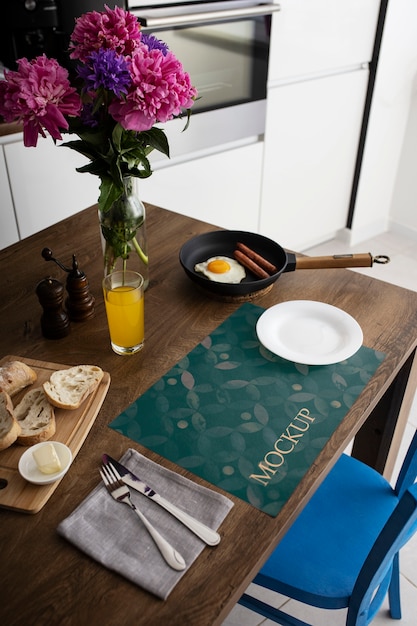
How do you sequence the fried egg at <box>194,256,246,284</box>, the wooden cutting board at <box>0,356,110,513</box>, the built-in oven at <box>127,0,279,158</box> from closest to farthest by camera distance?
the wooden cutting board at <box>0,356,110,513</box>
the fried egg at <box>194,256,246,284</box>
the built-in oven at <box>127,0,279,158</box>

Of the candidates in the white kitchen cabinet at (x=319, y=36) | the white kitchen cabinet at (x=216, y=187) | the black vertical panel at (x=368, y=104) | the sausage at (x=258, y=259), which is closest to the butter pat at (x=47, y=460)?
the sausage at (x=258, y=259)

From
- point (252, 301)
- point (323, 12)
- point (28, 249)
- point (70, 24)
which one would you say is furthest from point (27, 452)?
point (323, 12)

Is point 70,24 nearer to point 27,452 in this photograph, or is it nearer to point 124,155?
point 124,155

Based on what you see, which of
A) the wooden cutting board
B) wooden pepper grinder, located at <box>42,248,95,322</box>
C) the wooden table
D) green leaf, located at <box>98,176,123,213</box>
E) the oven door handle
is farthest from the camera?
the oven door handle

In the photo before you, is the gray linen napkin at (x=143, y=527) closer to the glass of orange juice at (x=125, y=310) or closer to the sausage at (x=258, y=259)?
the glass of orange juice at (x=125, y=310)

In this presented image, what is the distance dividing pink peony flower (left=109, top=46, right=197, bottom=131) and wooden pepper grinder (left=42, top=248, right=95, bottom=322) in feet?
1.13

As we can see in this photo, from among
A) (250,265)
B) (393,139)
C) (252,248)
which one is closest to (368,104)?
(393,139)

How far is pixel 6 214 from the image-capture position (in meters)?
2.05

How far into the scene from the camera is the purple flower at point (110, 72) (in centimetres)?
98

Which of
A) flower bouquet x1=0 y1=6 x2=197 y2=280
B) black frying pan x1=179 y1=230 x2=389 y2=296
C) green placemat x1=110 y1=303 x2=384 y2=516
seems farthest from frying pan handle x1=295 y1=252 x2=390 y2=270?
flower bouquet x1=0 y1=6 x2=197 y2=280

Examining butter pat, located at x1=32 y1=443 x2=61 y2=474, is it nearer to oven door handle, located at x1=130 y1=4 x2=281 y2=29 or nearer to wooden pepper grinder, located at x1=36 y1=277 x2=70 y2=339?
wooden pepper grinder, located at x1=36 y1=277 x2=70 y2=339

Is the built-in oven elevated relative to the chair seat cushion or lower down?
elevated

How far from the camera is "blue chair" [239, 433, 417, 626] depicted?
1137mm

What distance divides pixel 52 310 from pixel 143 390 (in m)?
0.26
